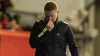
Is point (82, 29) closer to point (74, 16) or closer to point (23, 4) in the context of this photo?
point (74, 16)

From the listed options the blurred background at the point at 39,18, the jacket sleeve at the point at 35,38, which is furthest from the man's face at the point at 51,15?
the blurred background at the point at 39,18

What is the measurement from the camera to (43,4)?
1166 cm

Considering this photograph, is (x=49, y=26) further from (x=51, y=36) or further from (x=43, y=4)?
(x=43, y=4)

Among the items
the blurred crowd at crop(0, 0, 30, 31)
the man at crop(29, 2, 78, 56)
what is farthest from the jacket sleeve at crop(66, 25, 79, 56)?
the blurred crowd at crop(0, 0, 30, 31)

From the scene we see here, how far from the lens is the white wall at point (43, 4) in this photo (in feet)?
37.8

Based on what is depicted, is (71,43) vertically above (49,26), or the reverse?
(49,26)

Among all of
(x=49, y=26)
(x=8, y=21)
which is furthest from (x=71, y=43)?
(x=8, y=21)

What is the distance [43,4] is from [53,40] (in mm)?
7599

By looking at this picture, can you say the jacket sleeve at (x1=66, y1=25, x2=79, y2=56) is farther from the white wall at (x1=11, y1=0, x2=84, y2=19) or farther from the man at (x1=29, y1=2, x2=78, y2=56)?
the white wall at (x1=11, y1=0, x2=84, y2=19)

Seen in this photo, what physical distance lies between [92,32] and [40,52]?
839 centimetres

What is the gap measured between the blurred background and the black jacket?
350 cm

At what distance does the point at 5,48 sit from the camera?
7523mm

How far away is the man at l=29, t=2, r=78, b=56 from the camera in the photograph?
404 centimetres

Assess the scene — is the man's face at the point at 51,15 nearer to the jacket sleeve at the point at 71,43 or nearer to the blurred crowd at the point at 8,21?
the jacket sleeve at the point at 71,43
